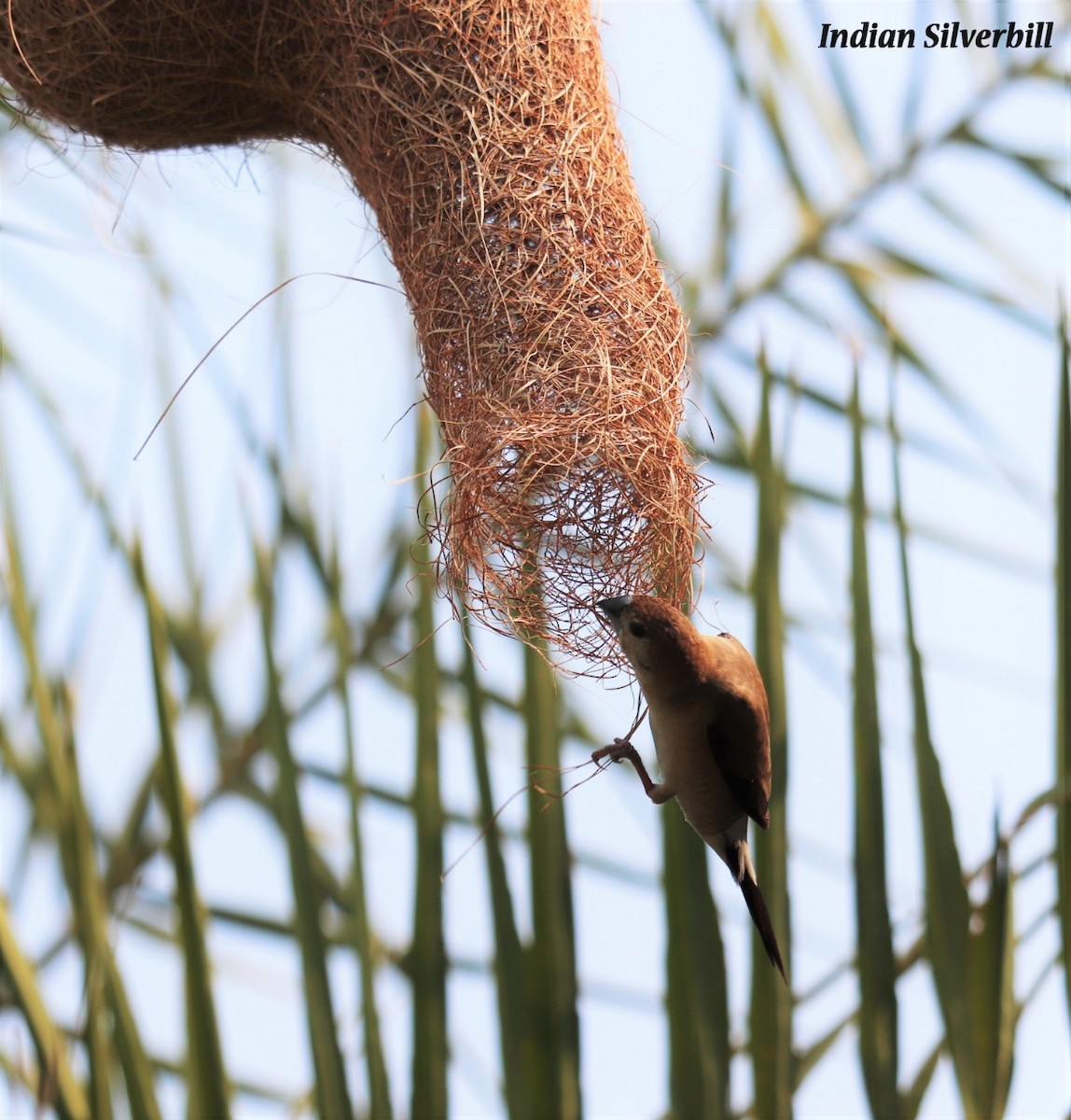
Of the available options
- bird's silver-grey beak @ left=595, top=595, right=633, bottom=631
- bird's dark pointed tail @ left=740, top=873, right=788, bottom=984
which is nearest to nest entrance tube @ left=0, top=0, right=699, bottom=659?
bird's silver-grey beak @ left=595, top=595, right=633, bottom=631

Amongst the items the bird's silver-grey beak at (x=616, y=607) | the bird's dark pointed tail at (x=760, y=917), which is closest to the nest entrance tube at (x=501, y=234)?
the bird's silver-grey beak at (x=616, y=607)

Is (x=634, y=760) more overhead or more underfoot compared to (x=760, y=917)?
more overhead

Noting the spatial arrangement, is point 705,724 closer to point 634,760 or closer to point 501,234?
point 634,760

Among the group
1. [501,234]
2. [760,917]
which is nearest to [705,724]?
[760,917]

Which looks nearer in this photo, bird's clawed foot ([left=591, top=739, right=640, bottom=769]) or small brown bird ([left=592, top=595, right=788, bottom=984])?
small brown bird ([left=592, top=595, right=788, bottom=984])

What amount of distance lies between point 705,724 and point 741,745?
1.7 inches

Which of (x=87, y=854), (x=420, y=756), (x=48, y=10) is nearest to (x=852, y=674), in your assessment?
(x=420, y=756)

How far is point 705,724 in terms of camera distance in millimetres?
1211

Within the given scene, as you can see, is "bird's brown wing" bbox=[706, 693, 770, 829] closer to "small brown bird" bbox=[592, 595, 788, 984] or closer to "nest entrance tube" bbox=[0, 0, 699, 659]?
"small brown bird" bbox=[592, 595, 788, 984]

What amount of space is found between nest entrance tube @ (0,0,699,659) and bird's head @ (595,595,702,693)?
0.32ft

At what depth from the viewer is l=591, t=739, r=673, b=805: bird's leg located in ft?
4.10

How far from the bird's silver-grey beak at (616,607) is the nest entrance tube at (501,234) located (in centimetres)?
8

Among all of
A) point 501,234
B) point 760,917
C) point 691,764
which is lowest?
point 760,917

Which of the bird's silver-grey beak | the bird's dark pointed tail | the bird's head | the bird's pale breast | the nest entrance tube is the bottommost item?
the bird's dark pointed tail
